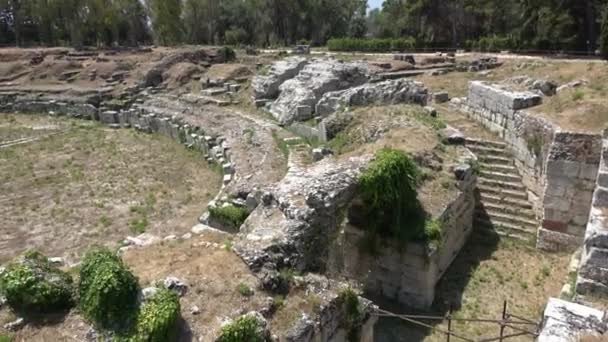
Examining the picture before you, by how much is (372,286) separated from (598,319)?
5424 millimetres

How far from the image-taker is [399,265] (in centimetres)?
1128

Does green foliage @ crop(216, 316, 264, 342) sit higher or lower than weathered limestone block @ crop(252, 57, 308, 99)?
lower

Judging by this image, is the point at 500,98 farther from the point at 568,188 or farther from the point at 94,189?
the point at 94,189

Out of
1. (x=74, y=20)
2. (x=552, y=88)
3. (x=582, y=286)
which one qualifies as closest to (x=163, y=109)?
(x=552, y=88)

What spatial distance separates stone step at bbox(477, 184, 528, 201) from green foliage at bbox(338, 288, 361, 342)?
7934 millimetres

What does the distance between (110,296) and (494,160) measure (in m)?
12.6

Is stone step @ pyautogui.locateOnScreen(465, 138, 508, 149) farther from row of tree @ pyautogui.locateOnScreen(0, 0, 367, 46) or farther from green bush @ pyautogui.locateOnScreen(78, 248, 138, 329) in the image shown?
row of tree @ pyautogui.locateOnScreen(0, 0, 367, 46)

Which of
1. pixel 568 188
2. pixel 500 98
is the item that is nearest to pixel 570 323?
pixel 568 188

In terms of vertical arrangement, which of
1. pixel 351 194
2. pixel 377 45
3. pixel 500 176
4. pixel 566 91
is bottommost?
pixel 500 176

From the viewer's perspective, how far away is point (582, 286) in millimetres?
8773

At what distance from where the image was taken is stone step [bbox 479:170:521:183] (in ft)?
48.8

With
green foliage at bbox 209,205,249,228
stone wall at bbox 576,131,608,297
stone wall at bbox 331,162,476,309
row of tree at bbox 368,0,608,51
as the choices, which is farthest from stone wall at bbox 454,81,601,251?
row of tree at bbox 368,0,608,51

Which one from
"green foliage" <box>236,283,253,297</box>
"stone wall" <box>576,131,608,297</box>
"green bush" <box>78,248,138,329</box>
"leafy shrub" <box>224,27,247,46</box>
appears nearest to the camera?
"green bush" <box>78,248,138,329</box>

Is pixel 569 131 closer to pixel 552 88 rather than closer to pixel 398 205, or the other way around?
pixel 398 205
